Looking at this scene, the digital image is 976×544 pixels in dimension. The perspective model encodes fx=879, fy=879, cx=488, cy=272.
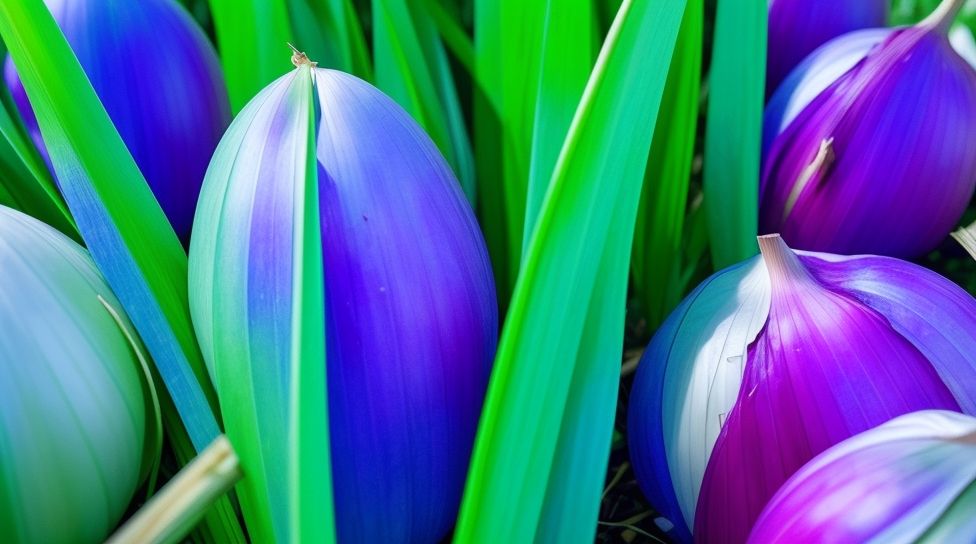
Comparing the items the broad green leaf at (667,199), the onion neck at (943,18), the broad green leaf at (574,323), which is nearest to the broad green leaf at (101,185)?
the broad green leaf at (574,323)

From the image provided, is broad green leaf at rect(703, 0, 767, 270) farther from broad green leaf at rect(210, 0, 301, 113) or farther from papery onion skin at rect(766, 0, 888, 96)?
broad green leaf at rect(210, 0, 301, 113)

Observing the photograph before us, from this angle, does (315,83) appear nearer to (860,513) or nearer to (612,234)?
(612,234)

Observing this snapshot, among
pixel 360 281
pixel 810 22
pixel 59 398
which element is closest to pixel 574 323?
pixel 360 281

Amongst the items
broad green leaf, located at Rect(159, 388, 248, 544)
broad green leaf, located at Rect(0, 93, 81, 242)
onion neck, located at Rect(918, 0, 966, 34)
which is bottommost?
broad green leaf, located at Rect(159, 388, 248, 544)

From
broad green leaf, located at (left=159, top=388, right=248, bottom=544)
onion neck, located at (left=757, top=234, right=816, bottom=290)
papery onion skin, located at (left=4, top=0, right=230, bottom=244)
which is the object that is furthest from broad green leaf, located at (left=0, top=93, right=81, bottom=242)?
onion neck, located at (left=757, top=234, right=816, bottom=290)

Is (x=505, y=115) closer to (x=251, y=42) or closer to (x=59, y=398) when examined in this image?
(x=251, y=42)
